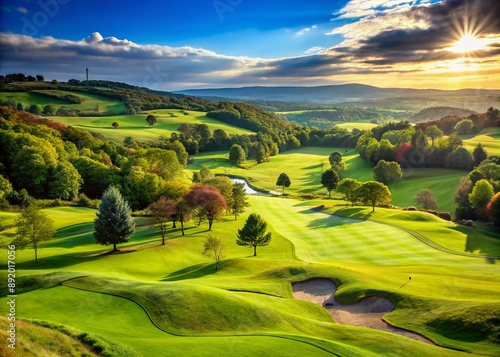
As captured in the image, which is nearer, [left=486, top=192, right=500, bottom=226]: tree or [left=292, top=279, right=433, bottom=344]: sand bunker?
[left=292, top=279, right=433, bottom=344]: sand bunker

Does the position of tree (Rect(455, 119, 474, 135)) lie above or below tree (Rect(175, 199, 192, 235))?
above

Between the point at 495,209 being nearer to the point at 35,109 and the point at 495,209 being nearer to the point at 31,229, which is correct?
the point at 31,229

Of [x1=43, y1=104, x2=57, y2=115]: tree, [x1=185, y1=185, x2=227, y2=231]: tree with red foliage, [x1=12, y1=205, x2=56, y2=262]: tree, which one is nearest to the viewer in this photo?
[x1=12, y1=205, x2=56, y2=262]: tree

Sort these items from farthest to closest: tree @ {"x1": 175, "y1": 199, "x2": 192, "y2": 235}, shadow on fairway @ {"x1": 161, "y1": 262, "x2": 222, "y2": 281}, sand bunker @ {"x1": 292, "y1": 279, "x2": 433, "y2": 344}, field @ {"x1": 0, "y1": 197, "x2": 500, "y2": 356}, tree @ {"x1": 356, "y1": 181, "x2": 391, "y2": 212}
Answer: tree @ {"x1": 356, "y1": 181, "x2": 391, "y2": 212}
tree @ {"x1": 175, "y1": 199, "x2": 192, "y2": 235}
shadow on fairway @ {"x1": 161, "y1": 262, "x2": 222, "y2": 281}
sand bunker @ {"x1": 292, "y1": 279, "x2": 433, "y2": 344}
field @ {"x1": 0, "y1": 197, "x2": 500, "y2": 356}

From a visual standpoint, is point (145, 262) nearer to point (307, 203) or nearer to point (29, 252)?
point (29, 252)

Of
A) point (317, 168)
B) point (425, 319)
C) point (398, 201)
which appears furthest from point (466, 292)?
point (317, 168)

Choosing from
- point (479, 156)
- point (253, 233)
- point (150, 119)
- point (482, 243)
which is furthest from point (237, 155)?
point (482, 243)

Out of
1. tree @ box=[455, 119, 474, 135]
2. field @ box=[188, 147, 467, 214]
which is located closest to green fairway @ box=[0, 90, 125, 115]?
field @ box=[188, 147, 467, 214]

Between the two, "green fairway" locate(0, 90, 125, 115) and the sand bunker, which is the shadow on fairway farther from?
"green fairway" locate(0, 90, 125, 115)
